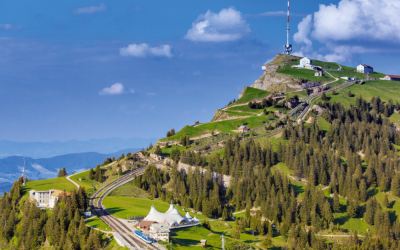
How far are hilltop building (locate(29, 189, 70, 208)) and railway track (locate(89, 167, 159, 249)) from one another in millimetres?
10415

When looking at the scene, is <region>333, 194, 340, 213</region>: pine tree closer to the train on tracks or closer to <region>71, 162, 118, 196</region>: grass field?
the train on tracks

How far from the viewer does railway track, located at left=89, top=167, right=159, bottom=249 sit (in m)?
93.8

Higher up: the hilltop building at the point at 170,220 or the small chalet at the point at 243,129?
the small chalet at the point at 243,129

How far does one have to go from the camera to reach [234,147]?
6772 inches

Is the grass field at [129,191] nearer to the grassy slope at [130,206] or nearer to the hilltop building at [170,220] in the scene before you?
the grassy slope at [130,206]

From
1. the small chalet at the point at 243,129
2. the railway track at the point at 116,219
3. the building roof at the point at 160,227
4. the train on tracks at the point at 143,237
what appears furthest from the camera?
the small chalet at the point at 243,129

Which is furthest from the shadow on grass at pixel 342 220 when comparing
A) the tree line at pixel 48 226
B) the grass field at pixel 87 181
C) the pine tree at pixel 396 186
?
the grass field at pixel 87 181

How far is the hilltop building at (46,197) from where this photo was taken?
122931 mm

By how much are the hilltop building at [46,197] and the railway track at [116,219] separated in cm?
1042

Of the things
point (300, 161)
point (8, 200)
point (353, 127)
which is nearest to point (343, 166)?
point (300, 161)

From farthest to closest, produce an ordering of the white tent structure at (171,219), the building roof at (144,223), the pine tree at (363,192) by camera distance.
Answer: the pine tree at (363,192) → the white tent structure at (171,219) → the building roof at (144,223)

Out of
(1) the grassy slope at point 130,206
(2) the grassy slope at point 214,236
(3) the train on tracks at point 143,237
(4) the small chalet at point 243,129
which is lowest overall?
(2) the grassy slope at point 214,236

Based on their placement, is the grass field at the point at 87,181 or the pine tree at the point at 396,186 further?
the grass field at the point at 87,181

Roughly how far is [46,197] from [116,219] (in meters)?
25.3
